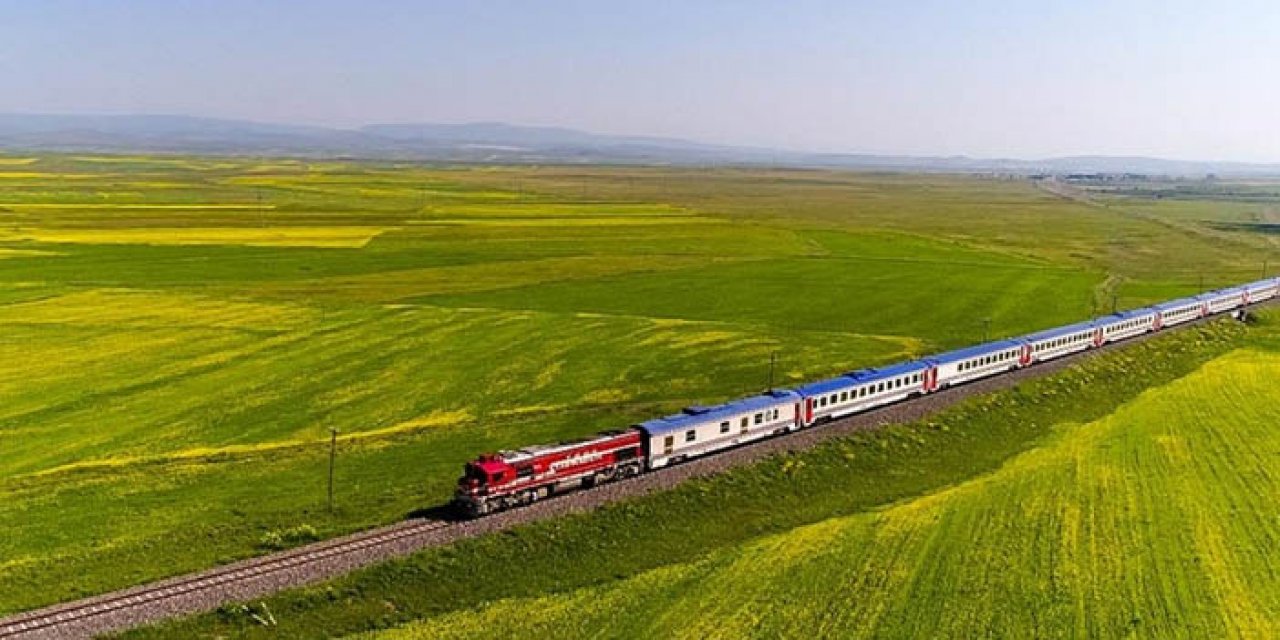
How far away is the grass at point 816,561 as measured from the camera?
100ft

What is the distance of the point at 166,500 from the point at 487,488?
14736 millimetres

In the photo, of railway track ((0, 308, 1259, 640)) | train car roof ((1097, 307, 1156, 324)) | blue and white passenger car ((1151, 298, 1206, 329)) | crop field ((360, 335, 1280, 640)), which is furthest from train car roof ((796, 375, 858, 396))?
blue and white passenger car ((1151, 298, 1206, 329))

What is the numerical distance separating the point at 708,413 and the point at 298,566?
20.6 metres

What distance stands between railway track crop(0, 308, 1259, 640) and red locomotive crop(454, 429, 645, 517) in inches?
21.3

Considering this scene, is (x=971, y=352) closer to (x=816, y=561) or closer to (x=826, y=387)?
(x=826, y=387)

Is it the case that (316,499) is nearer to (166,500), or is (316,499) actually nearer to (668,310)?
(166,500)

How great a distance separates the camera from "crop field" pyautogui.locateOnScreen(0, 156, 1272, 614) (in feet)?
133

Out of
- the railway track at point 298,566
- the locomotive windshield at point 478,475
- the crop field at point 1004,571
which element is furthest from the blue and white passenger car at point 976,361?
the locomotive windshield at point 478,475

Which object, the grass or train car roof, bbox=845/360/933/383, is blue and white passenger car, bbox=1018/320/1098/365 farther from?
the grass

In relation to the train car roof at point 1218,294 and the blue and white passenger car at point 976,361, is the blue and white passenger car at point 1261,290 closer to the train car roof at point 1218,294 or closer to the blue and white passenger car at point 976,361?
the train car roof at point 1218,294

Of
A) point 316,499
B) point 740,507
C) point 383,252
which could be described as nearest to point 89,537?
point 316,499

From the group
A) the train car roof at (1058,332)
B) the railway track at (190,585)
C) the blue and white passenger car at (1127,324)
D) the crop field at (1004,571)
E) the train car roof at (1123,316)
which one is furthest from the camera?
the train car roof at (1123,316)

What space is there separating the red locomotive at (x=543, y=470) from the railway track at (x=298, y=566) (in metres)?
0.54

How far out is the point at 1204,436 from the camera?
51.6m
